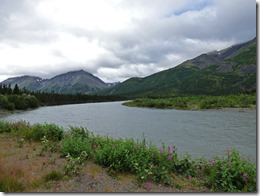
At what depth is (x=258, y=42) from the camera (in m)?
6.71

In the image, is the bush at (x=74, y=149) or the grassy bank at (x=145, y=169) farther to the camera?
the bush at (x=74, y=149)

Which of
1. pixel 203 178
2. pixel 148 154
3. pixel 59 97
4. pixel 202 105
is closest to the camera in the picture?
pixel 203 178

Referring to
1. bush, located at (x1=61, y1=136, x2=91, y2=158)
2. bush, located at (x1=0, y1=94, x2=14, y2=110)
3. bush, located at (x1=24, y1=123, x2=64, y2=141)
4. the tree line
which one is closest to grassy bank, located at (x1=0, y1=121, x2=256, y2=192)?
bush, located at (x1=61, y1=136, x2=91, y2=158)

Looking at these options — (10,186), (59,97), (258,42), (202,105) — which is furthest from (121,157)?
(59,97)

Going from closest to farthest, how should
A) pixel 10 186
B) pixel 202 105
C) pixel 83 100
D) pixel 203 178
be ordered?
pixel 10 186
pixel 203 178
pixel 202 105
pixel 83 100

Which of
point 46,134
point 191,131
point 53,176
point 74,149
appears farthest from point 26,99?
point 53,176

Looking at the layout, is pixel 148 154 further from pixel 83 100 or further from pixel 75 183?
pixel 83 100

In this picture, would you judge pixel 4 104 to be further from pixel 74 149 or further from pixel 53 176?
pixel 53 176

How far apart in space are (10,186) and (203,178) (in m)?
6.23

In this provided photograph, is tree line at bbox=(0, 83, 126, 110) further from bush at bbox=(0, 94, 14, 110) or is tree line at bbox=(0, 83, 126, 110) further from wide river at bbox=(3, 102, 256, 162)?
wide river at bbox=(3, 102, 256, 162)

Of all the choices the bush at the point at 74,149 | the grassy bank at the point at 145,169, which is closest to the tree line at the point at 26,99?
the bush at the point at 74,149

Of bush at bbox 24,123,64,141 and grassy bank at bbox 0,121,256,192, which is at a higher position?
bush at bbox 24,123,64,141

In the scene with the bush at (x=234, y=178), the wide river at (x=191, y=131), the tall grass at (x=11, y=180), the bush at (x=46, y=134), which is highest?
the bush at (x=46, y=134)

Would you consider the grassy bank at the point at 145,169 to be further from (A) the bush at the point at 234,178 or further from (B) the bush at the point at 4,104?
(B) the bush at the point at 4,104
